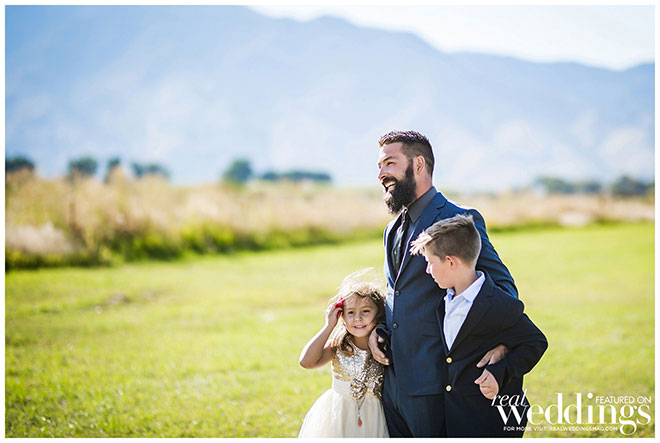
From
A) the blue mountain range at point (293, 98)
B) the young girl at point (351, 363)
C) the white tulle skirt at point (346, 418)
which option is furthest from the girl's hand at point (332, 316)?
the blue mountain range at point (293, 98)

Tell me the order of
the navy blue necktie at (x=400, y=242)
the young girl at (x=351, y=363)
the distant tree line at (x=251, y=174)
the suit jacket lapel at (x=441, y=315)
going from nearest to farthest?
the suit jacket lapel at (x=441, y=315) → the navy blue necktie at (x=400, y=242) → the young girl at (x=351, y=363) → the distant tree line at (x=251, y=174)

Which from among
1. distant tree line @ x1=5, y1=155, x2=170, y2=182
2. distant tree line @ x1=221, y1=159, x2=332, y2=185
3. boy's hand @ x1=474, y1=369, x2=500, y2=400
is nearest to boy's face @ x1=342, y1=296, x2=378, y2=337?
boy's hand @ x1=474, y1=369, x2=500, y2=400

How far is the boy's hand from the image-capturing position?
248 centimetres

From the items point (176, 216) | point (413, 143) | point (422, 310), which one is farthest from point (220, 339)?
point (176, 216)

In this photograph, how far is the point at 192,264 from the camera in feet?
35.6

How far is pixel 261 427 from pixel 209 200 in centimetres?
960

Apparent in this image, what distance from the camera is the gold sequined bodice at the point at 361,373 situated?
2.99m

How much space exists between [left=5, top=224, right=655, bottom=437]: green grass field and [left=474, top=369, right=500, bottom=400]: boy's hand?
206cm

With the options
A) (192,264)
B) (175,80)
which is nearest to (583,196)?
(192,264)

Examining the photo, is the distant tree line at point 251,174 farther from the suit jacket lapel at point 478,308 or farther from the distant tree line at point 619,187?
the suit jacket lapel at point 478,308

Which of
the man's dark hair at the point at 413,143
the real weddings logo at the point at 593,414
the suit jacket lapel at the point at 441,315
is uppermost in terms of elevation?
the man's dark hair at the point at 413,143

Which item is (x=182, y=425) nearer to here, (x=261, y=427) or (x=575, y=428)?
(x=261, y=427)

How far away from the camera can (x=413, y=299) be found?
2697mm

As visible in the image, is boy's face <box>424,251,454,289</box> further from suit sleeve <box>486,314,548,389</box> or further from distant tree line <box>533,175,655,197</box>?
distant tree line <box>533,175,655,197</box>
